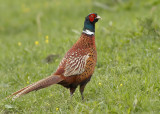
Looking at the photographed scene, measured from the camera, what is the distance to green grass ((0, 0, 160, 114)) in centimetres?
439

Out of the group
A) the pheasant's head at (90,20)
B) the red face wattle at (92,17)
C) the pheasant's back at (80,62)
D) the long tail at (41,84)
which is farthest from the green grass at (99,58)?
the red face wattle at (92,17)

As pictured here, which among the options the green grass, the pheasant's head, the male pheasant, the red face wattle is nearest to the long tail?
the male pheasant

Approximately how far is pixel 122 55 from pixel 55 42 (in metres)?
2.36

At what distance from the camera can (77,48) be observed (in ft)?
16.1

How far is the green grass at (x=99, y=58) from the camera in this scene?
4395 mm

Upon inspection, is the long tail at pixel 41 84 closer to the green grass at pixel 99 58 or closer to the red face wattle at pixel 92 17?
the green grass at pixel 99 58

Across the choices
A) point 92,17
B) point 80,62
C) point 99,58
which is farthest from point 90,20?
point 99,58

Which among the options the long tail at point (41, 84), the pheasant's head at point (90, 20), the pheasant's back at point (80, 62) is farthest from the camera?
the pheasant's head at point (90, 20)

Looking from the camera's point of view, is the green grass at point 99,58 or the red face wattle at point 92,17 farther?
the red face wattle at point 92,17

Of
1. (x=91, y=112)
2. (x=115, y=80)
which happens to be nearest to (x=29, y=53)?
(x=115, y=80)

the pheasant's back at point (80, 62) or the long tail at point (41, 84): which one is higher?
the pheasant's back at point (80, 62)

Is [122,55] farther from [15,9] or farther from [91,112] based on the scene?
[15,9]

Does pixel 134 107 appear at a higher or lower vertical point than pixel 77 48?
lower

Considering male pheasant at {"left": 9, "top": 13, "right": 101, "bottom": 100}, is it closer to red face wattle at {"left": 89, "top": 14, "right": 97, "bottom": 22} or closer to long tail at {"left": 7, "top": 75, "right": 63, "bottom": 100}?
long tail at {"left": 7, "top": 75, "right": 63, "bottom": 100}
